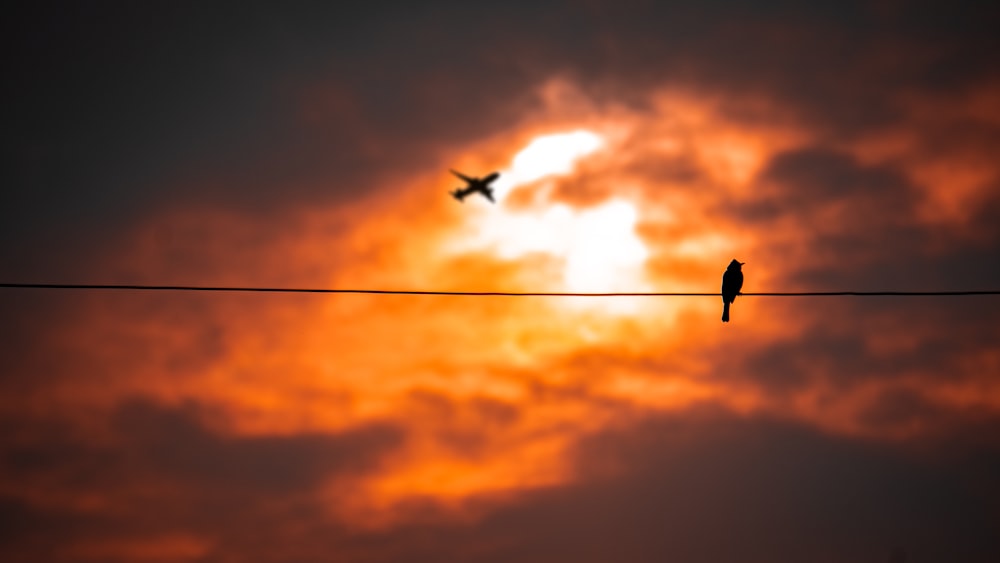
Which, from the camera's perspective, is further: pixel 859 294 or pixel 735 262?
pixel 735 262

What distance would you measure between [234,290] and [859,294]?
503 inches

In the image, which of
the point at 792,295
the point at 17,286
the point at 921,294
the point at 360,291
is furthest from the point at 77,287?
the point at 921,294

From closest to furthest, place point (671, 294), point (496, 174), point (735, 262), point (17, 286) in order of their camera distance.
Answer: point (17, 286), point (671, 294), point (496, 174), point (735, 262)

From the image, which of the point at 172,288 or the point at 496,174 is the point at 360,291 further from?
the point at 496,174

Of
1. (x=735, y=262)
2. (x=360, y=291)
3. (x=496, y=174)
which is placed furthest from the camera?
(x=735, y=262)

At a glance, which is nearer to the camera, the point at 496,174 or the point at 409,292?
the point at 409,292

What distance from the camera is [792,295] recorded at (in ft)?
85.8

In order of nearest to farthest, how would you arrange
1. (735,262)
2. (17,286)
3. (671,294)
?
(17,286) < (671,294) < (735,262)

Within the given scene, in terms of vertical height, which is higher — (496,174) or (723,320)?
(496,174)

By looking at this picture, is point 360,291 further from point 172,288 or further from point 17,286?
point 17,286

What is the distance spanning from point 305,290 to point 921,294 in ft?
42.4

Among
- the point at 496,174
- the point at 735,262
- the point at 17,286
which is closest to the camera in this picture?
the point at 17,286

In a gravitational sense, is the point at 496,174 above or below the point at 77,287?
above

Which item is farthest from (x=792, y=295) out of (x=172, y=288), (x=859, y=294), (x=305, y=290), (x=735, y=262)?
(x=735, y=262)
